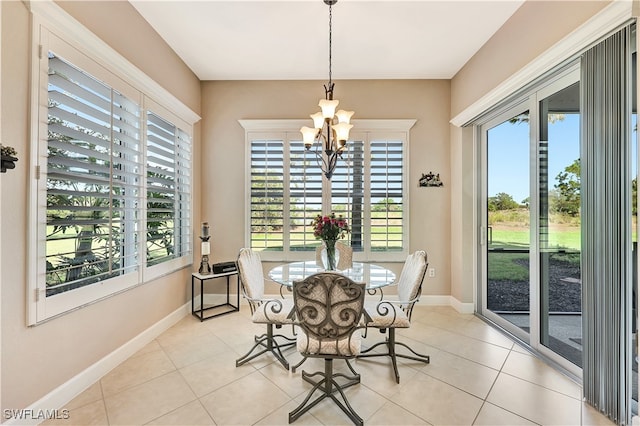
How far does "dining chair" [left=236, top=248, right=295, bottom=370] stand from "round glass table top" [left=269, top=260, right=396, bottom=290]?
0.19 meters

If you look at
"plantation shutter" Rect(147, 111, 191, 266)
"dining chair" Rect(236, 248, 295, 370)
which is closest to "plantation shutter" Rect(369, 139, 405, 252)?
"dining chair" Rect(236, 248, 295, 370)

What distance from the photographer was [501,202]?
3.06 m

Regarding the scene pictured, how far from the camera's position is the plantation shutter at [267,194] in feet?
12.2

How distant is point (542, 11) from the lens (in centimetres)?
215

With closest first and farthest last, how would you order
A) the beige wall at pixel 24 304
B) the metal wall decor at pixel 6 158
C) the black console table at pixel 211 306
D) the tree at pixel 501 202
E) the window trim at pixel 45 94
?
the metal wall decor at pixel 6 158 < the beige wall at pixel 24 304 < the window trim at pixel 45 94 < the tree at pixel 501 202 < the black console table at pixel 211 306

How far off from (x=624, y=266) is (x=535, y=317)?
3.64ft

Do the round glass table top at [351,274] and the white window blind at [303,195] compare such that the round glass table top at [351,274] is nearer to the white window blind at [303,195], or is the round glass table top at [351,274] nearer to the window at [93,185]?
the white window blind at [303,195]

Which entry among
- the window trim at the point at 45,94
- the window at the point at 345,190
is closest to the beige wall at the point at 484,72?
the window at the point at 345,190

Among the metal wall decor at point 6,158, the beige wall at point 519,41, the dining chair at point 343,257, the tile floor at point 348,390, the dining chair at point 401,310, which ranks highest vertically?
the beige wall at point 519,41

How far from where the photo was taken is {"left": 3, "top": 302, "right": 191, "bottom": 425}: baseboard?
165 centimetres

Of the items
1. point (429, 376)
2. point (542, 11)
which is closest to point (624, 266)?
point (429, 376)

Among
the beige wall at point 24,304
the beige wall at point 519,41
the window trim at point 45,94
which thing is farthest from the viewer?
the beige wall at point 519,41

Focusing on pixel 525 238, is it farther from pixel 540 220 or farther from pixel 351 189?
pixel 351 189

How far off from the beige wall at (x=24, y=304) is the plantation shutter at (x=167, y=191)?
0.68 metres
